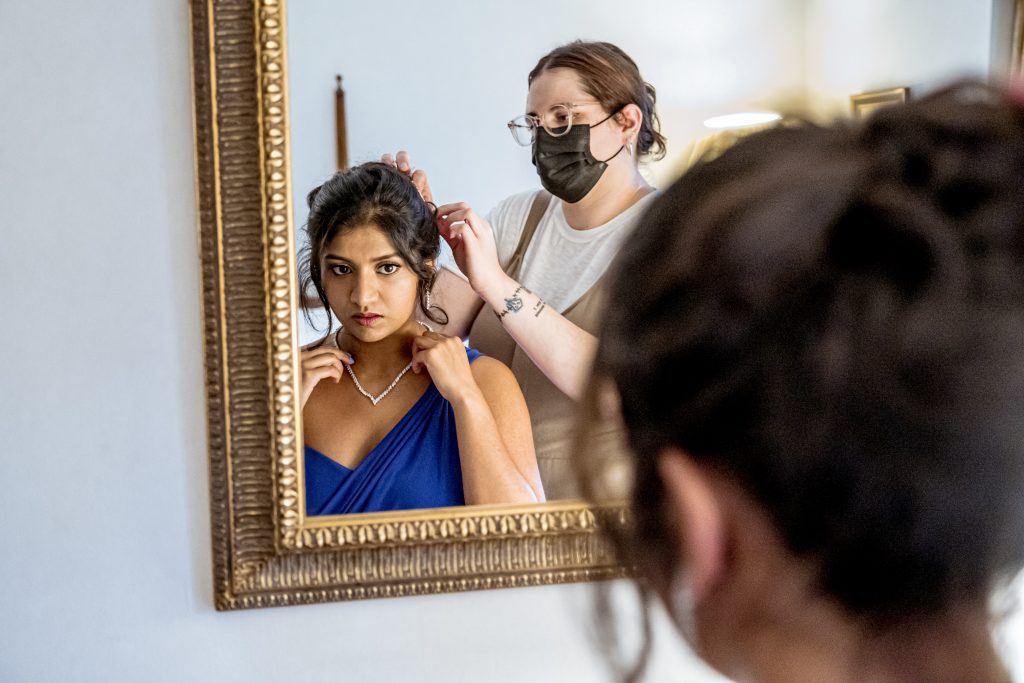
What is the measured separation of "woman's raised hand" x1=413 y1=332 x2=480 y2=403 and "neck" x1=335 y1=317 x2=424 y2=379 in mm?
12

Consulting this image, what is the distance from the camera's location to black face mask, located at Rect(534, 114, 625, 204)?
1.27m

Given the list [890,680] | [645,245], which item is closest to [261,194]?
[645,245]

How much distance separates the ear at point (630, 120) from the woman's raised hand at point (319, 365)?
50cm

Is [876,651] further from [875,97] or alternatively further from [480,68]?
[875,97]

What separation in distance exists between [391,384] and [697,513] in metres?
0.86

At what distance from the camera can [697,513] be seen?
1.42ft

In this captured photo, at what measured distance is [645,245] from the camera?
42 centimetres

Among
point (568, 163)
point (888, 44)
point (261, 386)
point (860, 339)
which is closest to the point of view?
point (860, 339)

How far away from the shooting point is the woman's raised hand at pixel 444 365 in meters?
1.25

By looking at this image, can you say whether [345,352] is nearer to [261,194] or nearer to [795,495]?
[261,194]

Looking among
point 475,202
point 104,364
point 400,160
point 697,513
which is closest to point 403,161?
point 400,160

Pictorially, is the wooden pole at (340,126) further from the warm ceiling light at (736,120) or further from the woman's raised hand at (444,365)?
the warm ceiling light at (736,120)

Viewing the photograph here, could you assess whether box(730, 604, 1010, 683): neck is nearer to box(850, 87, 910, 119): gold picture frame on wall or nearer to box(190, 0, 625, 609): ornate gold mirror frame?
box(190, 0, 625, 609): ornate gold mirror frame

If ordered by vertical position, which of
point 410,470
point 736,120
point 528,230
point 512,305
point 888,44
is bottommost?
point 410,470
